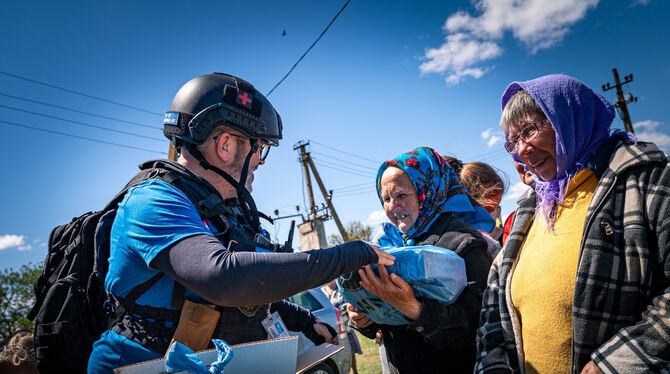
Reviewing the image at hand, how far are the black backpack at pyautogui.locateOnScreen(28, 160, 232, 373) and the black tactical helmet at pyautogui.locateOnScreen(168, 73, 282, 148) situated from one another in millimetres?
300

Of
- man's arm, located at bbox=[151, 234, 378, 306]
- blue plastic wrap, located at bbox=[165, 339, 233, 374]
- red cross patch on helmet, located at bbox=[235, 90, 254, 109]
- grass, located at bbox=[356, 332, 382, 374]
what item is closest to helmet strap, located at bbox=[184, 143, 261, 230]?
red cross patch on helmet, located at bbox=[235, 90, 254, 109]

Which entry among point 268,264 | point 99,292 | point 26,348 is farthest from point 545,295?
point 26,348

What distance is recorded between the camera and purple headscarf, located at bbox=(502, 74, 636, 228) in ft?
5.27

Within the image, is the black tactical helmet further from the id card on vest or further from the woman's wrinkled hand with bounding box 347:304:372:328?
the woman's wrinkled hand with bounding box 347:304:372:328

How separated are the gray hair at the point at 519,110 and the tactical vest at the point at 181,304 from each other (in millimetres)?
1429

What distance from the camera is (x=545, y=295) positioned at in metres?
1.53

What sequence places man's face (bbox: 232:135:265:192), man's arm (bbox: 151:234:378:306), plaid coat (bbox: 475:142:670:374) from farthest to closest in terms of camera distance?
man's face (bbox: 232:135:265:192)
man's arm (bbox: 151:234:378:306)
plaid coat (bbox: 475:142:670:374)

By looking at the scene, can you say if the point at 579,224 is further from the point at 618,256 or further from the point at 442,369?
the point at 442,369

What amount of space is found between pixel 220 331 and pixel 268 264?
0.56m

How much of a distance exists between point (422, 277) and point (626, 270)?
748mm

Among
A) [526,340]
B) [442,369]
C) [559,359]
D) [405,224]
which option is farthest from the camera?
[405,224]

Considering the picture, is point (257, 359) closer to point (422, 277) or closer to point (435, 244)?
point (422, 277)

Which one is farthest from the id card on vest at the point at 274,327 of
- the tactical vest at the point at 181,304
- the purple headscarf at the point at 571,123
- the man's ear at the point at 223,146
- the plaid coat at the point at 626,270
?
the purple headscarf at the point at 571,123

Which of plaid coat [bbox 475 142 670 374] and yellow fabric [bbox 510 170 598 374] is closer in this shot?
plaid coat [bbox 475 142 670 374]
